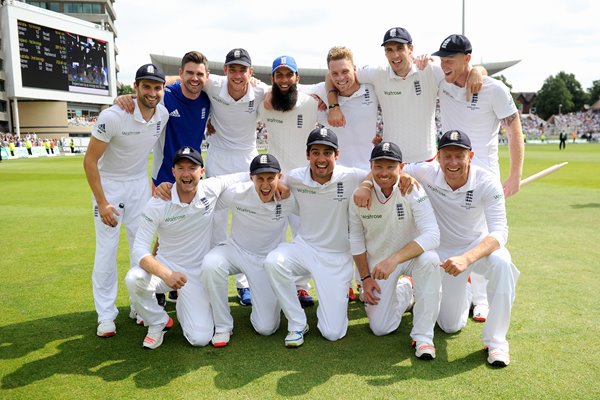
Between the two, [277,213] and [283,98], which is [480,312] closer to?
[277,213]

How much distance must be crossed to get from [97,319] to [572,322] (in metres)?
4.71

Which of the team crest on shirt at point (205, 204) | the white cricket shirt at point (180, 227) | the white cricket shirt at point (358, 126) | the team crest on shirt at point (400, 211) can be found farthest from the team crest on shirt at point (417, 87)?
the team crest on shirt at point (205, 204)

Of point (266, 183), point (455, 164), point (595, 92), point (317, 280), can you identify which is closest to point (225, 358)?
point (317, 280)

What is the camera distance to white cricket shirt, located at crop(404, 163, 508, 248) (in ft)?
15.1

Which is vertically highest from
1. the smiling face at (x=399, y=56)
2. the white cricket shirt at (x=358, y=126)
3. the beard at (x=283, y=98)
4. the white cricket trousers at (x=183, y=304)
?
the smiling face at (x=399, y=56)

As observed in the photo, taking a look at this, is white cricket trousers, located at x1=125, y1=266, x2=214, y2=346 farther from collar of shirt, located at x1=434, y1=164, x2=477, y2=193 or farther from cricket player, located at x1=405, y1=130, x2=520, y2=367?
collar of shirt, located at x1=434, y1=164, x2=477, y2=193

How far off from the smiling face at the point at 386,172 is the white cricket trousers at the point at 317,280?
0.98 meters

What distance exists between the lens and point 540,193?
14906 millimetres

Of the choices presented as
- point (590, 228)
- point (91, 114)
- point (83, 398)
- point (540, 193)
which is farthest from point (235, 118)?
point (91, 114)

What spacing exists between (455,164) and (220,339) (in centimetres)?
265

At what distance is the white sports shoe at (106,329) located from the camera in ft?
15.9

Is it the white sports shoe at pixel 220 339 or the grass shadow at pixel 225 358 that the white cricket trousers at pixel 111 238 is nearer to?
the grass shadow at pixel 225 358

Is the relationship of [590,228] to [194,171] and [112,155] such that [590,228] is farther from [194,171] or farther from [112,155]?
[112,155]

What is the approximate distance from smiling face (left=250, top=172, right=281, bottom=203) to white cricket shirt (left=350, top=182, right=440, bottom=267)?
2.54 ft
